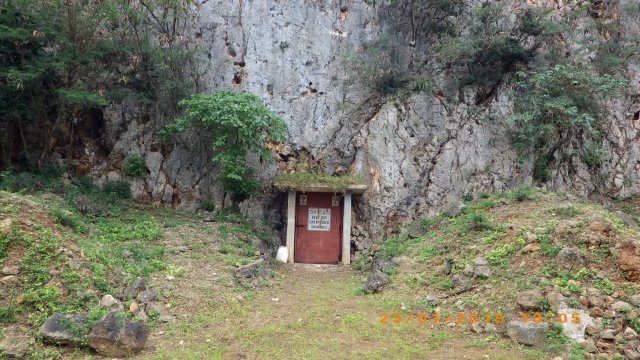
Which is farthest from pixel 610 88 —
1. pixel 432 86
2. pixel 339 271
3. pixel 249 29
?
pixel 249 29

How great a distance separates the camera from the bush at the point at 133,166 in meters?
12.2

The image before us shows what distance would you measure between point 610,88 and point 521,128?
8.32 ft

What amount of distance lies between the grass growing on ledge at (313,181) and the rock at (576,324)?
663 cm

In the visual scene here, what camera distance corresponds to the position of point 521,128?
12.4 metres

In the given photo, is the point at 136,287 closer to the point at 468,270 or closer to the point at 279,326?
the point at 279,326

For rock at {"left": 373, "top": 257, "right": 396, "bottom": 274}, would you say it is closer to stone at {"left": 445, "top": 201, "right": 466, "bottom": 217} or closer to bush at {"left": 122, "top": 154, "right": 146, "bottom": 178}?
stone at {"left": 445, "top": 201, "right": 466, "bottom": 217}

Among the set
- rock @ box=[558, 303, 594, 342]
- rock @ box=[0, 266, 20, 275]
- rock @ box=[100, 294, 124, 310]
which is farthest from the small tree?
rock @ box=[558, 303, 594, 342]

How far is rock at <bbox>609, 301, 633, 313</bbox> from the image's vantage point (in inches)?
219

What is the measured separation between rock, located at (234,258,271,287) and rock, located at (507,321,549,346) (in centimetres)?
482

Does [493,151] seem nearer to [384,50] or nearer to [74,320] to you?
[384,50]

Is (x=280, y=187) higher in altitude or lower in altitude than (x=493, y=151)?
lower

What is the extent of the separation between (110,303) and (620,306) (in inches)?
287
